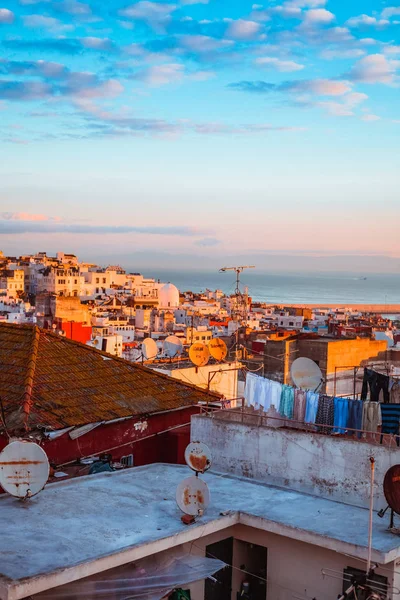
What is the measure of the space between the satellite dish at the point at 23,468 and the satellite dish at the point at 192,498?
171 centimetres

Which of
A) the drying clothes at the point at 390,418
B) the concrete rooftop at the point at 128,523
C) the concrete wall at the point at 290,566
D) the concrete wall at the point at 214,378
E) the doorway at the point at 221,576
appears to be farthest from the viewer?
the concrete wall at the point at 214,378

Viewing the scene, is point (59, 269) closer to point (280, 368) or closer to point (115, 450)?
point (280, 368)

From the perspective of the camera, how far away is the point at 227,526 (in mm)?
9289

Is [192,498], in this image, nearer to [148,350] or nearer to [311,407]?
[311,407]

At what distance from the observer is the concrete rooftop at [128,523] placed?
7551 millimetres

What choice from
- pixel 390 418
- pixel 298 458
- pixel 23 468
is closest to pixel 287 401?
pixel 298 458

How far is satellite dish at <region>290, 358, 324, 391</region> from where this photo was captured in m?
13.9

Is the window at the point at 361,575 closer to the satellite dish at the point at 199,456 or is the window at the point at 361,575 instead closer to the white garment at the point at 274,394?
the satellite dish at the point at 199,456

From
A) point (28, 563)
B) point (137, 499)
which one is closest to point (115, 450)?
point (137, 499)

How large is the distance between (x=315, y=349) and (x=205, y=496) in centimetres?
1616

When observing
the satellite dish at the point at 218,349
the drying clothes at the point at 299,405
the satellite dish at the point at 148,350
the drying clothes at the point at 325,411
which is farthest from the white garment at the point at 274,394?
the satellite dish at the point at 148,350

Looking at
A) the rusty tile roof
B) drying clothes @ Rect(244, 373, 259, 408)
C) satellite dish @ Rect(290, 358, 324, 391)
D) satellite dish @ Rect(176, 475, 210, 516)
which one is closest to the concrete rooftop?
satellite dish @ Rect(176, 475, 210, 516)

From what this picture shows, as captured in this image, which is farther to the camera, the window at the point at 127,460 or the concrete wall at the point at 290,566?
the window at the point at 127,460

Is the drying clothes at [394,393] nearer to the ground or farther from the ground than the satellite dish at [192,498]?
farther from the ground
